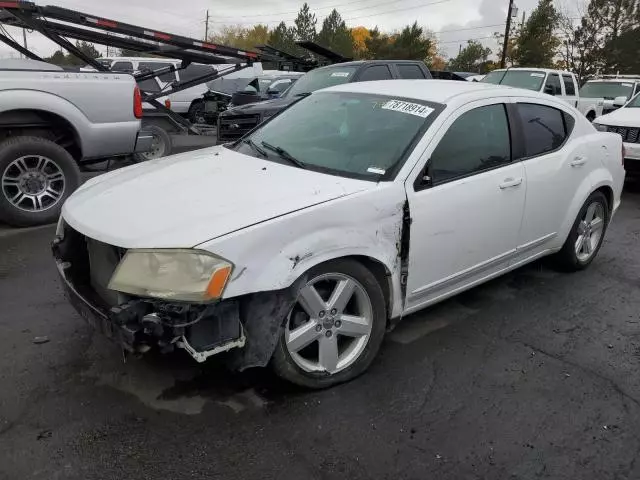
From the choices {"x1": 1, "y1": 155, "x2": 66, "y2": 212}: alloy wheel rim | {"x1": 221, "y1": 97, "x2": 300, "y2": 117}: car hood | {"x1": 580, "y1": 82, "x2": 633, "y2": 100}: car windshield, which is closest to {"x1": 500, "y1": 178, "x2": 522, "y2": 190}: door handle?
{"x1": 1, "y1": 155, "x2": 66, "y2": 212}: alloy wheel rim

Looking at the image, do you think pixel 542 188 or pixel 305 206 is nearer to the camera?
pixel 305 206

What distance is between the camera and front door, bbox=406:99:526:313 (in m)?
3.25

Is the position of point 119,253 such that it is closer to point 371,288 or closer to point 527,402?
point 371,288

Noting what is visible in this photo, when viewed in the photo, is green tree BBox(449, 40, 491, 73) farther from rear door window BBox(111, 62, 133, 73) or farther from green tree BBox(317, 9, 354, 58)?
rear door window BBox(111, 62, 133, 73)

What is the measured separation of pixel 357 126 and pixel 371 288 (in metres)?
1.19

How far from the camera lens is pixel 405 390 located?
9.99 feet

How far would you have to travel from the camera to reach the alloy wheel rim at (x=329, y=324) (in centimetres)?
283

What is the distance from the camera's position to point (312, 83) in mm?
9625

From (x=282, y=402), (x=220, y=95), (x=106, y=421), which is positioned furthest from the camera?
(x=220, y=95)

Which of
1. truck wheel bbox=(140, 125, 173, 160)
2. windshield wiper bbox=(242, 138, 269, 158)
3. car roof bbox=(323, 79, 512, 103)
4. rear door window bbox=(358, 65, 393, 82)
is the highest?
car roof bbox=(323, 79, 512, 103)

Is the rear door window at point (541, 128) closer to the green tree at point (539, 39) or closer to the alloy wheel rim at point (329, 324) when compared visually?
the alloy wheel rim at point (329, 324)

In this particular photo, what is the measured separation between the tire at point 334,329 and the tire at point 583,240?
2.31 meters

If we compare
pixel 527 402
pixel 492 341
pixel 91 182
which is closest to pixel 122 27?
pixel 91 182

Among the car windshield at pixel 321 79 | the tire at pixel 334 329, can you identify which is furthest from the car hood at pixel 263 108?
the tire at pixel 334 329
